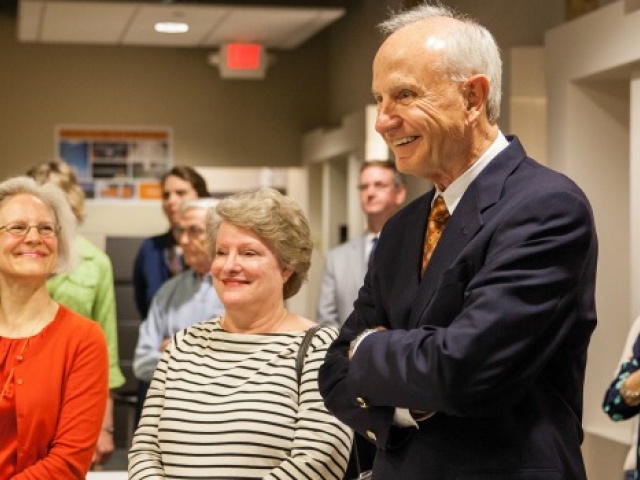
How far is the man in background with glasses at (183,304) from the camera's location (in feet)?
14.5

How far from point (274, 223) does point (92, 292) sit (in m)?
1.94

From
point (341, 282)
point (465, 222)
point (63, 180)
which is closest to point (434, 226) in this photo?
point (465, 222)

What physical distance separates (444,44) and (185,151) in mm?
8037

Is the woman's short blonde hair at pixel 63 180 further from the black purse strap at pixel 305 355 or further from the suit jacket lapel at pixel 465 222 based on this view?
the suit jacket lapel at pixel 465 222

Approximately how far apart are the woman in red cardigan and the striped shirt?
287 millimetres

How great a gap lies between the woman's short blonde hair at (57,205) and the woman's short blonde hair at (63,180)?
59.1 inches

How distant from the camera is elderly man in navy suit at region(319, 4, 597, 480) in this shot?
1.65 meters

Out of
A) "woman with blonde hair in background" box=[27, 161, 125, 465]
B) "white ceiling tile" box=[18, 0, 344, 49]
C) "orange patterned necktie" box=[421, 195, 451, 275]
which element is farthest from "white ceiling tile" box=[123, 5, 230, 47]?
"orange patterned necktie" box=[421, 195, 451, 275]

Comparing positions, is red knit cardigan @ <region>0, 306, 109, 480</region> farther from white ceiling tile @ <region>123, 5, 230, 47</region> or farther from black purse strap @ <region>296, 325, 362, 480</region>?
white ceiling tile @ <region>123, 5, 230, 47</region>

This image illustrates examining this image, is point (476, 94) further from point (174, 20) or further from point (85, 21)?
point (85, 21)

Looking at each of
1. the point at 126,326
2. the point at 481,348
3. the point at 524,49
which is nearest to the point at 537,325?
the point at 481,348

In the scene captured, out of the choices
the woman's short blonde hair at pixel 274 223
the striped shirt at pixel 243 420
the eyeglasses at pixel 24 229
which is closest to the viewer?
the striped shirt at pixel 243 420

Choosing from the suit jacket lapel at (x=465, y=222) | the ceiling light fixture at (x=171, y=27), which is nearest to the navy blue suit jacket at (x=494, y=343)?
the suit jacket lapel at (x=465, y=222)

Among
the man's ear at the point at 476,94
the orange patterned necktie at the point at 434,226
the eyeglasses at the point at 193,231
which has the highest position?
the man's ear at the point at 476,94
